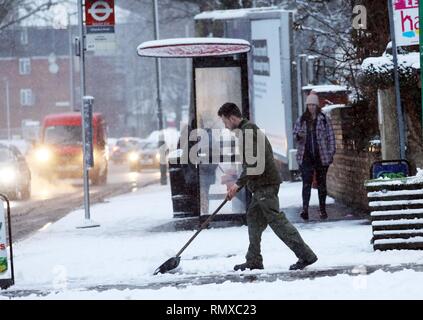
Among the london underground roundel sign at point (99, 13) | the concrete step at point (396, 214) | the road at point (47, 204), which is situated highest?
the london underground roundel sign at point (99, 13)

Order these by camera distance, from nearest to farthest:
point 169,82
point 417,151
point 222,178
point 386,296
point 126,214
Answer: point 386,296 < point 417,151 < point 222,178 < point 126,214 < point 169,82

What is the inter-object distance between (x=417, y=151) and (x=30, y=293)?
18.7 ft

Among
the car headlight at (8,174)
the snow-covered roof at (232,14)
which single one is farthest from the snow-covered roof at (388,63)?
the car headlight at (8,174)

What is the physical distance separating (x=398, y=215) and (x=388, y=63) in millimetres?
2207

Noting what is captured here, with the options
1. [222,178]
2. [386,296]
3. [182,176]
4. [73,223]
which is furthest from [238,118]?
[73,223]

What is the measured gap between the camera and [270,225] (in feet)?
31.9

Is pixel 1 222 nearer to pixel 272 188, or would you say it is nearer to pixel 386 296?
pixel 272 188

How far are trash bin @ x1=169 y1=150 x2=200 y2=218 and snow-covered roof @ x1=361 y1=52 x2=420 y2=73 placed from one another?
459 centimetres

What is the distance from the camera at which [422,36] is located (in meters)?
9.99

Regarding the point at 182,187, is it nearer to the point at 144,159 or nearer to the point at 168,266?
the point at 168,266

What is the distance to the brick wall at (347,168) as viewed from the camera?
14977mm

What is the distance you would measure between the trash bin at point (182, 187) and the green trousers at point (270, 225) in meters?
5.83

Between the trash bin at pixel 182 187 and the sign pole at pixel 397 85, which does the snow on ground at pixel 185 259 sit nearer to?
the trash bin at pixel 182 187

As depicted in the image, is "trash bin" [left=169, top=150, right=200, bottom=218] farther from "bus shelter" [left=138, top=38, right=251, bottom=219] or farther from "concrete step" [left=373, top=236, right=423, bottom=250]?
"concrete step" [left=373, top=236, right=423, bottom=250]
